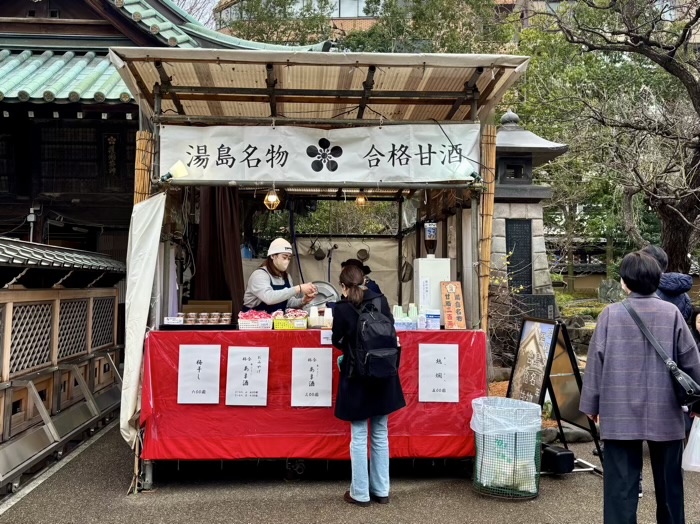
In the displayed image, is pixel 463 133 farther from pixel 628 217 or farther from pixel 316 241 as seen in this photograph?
pixel 628 217

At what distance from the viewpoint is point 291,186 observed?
5.58 meters

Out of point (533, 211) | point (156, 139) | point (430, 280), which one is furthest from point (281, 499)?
point (533, 211)

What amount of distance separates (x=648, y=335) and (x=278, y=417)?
134 inches

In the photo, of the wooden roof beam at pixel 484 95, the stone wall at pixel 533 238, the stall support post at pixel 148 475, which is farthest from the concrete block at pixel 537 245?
the stall support post at pixel 148 475

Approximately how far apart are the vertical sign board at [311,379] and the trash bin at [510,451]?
4.99 ft

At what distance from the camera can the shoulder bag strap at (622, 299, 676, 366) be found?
353 centimetres

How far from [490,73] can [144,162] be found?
370 centimetres

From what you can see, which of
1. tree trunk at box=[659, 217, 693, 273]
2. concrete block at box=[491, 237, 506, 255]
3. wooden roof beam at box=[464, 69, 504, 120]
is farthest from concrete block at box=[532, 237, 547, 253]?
wooden roof beam at box=[464, 69, 504, 120]

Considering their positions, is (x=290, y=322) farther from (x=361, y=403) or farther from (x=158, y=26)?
(x=158, y=26)

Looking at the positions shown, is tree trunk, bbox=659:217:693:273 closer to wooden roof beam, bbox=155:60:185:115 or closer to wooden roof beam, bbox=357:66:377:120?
wooden roof beam, bbox=357:66:377:120

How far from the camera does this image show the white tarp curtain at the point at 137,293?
16.6 ft

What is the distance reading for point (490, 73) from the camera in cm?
538

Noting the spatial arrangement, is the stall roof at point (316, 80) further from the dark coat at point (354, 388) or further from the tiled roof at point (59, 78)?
the dark coat at point (354, 388)

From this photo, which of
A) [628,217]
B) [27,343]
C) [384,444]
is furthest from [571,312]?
[27,343]
